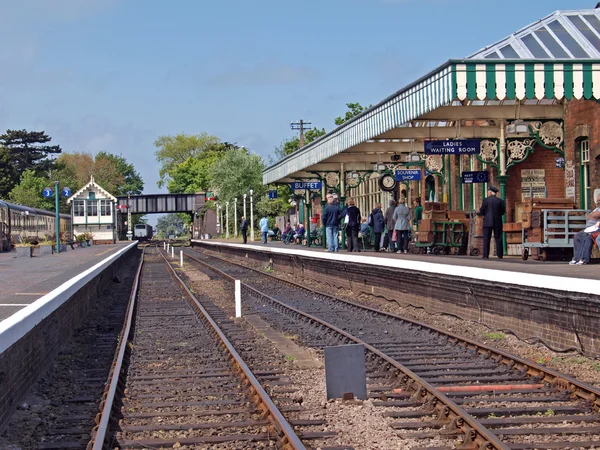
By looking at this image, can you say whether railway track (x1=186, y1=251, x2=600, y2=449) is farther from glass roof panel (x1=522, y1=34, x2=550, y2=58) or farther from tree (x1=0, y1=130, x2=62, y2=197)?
tree (x1=0, y1=130, x2=62, y2=197)

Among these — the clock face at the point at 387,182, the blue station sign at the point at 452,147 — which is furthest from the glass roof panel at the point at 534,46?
the clock face at the point at 387,182

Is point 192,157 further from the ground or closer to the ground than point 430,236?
further from the ground

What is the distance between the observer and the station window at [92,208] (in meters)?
82.2

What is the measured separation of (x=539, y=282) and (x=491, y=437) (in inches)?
203

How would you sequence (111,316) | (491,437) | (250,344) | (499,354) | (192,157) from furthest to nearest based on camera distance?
(192,157) < (111,316) < (250,344) < (499,354) < (491,437)

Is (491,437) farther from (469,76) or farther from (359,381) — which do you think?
(469,76)

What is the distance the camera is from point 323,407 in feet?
24.9

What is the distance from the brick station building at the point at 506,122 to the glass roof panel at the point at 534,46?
2 cm

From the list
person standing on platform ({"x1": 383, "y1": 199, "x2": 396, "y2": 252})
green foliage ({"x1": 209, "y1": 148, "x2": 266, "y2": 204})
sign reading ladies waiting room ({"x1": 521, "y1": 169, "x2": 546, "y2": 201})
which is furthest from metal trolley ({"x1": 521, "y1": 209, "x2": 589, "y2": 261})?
green foliage ({"x1": 209, "y1": 148, "x2": 266, "y2": 204})

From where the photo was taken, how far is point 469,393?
7.91 meters

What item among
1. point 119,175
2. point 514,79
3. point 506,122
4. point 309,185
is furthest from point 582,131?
point 119,175

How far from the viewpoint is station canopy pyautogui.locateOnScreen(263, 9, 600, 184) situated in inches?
619

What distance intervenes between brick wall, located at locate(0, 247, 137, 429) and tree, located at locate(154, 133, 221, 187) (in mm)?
136923

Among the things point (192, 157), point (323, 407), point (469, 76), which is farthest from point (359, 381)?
point (192, 157)
